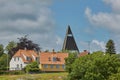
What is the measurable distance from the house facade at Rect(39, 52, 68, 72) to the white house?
4647 millimetres

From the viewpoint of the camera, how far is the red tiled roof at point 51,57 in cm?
12694

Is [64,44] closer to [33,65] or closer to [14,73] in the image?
[33,65]

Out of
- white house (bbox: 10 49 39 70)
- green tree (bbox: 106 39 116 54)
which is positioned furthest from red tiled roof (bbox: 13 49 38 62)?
green tree (bbox: 106 39 116 54)

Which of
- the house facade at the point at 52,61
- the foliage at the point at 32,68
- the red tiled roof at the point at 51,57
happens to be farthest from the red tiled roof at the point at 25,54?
the foliage at the point at 32,68

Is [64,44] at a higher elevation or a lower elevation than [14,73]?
higher

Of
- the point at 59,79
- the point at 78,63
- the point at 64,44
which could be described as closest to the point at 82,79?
the point at 78,63

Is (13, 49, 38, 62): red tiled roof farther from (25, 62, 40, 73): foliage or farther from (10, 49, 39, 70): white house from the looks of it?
(25, 62, 40, 73): foliage

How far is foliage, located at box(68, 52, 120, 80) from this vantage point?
7859cm

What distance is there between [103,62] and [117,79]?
12147 millimetres

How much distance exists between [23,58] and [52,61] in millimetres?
9728

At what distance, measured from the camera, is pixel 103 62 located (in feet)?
262

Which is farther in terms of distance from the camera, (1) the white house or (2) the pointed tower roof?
(2) the pointed tower roof

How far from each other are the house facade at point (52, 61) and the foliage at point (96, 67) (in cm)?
4323

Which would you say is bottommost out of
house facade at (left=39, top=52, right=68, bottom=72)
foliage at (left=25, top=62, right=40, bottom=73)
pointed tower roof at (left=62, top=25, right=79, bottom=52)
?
foliage at (left=25, top=62, right=40, bottom=73)
